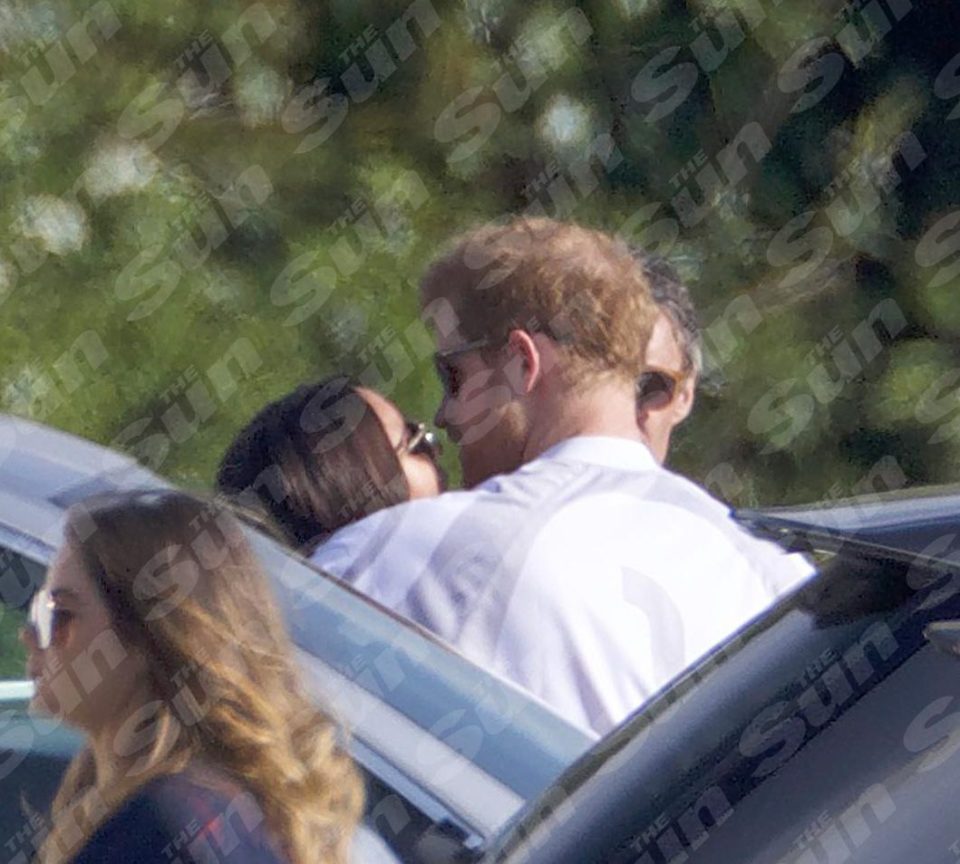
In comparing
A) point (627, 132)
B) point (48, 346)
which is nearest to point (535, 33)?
point (627, 132)

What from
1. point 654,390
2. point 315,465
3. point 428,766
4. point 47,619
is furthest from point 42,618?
point 654,390

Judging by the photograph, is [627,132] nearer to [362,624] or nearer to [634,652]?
A: [634,652]

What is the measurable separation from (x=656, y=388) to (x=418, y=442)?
329 millimetres

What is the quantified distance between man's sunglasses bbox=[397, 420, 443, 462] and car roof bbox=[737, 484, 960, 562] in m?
1.18

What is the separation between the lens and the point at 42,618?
1955 mm

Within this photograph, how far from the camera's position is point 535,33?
5180 mm

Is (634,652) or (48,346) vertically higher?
(48,346)

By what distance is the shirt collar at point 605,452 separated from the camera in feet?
8.35

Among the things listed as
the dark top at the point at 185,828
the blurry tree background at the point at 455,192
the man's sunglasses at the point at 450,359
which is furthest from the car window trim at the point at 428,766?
the blurry tree background at the point at 455,192

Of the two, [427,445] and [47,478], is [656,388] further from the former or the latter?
[47,478]

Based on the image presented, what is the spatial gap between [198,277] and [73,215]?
33cm

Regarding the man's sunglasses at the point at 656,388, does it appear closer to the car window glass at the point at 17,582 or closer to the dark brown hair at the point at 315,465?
the dark brown hair at the point at 315,465

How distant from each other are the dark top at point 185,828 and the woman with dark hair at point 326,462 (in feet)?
2.75

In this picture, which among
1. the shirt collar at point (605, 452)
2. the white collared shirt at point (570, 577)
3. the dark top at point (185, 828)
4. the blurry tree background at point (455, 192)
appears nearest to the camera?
the dark top at point (185, 828)
